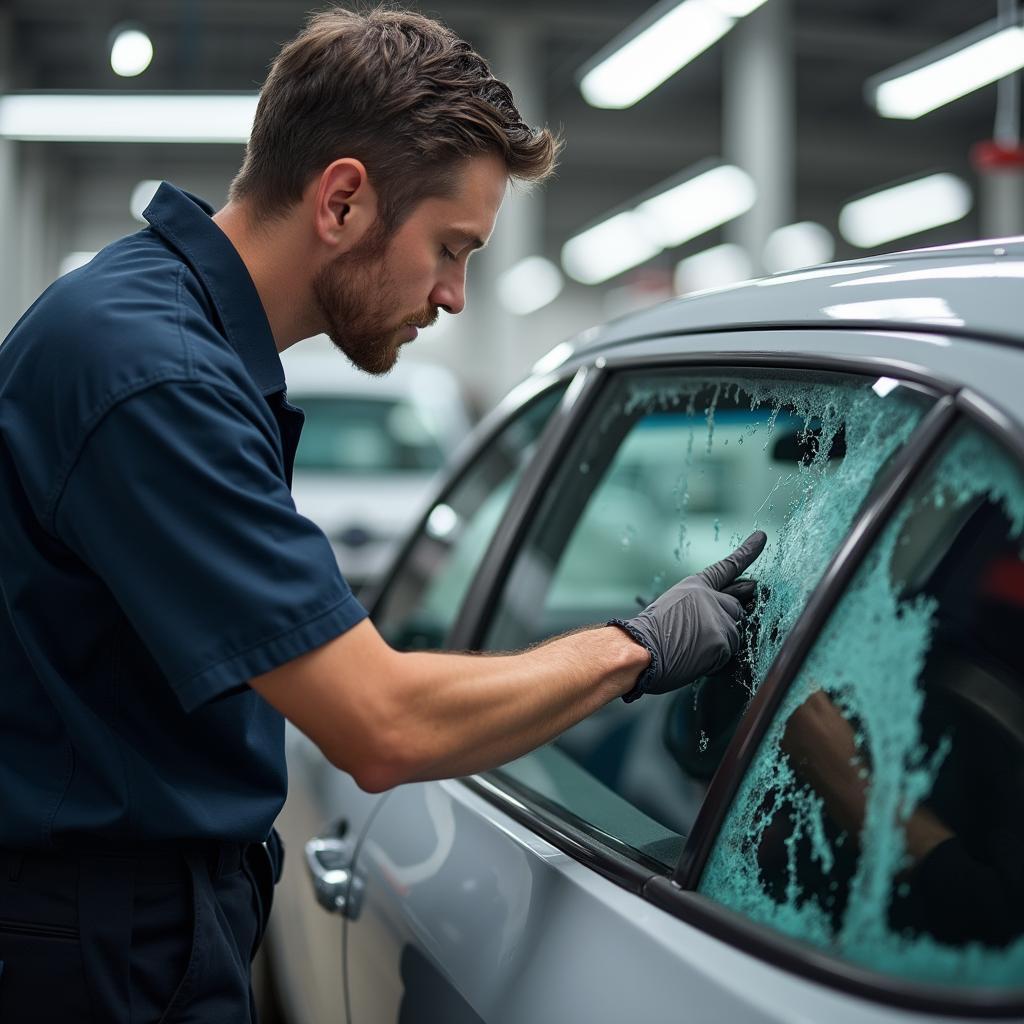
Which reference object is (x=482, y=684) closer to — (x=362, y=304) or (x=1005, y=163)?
(x=362, y=304)

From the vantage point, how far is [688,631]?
118 cm

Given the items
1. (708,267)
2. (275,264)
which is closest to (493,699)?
(275,264)

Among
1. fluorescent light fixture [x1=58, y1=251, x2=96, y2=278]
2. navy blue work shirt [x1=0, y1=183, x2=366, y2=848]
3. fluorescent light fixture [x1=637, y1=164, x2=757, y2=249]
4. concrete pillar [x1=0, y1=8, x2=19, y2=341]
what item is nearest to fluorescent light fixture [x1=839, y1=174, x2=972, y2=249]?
fluorescent light fixture [x1=637, y1=164, x2=757, y2=249]

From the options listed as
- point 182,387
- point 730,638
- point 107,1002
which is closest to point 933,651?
point 730,638

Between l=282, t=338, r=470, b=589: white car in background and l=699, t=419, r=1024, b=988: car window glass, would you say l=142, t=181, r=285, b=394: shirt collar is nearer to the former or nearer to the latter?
l=699, t=419, r=1024, b=988: car window glass

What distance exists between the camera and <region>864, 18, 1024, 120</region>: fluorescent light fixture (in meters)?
6.23

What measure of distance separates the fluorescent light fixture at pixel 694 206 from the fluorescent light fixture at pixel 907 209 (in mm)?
2397

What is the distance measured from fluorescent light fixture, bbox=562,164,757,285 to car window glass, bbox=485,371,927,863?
832cm

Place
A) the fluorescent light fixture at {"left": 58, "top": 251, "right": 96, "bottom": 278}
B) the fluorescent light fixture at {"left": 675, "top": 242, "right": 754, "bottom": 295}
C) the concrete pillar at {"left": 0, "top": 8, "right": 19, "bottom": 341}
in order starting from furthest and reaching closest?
the fluorescent light fixture at {"left": 675, "top": 242, "right": 754, "bottom": 295}, the fluorescent light fixture at {"left": 58, "top": 251, "right": 96, "bottom": 278}, the concrete pillar at {"left": 0, "top": 8, "right": 19, "bottom": 341}

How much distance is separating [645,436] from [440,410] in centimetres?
466

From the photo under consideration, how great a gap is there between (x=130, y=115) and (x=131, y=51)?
3731 mm

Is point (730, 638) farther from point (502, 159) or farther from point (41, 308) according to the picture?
point (41, 308)

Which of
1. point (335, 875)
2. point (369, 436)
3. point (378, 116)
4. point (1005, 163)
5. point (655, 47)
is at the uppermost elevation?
point (655, 47)

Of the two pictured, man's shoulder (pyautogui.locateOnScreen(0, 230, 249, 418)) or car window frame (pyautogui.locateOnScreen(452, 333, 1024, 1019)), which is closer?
car window frame (pyautogui.locateOnScreen(452, 333, 1024, 1019))
